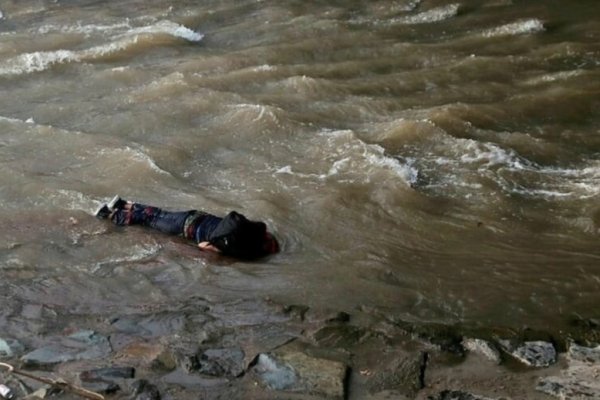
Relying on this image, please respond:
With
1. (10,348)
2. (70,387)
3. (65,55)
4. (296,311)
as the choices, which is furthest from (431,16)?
(70,387)

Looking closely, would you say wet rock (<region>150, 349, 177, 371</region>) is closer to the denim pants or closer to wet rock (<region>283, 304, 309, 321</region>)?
wet rock (<region>283, 304, 309, 321</region>)

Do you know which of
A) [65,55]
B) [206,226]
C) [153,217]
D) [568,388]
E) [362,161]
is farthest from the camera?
[65,55]

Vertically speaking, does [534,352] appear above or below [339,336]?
below

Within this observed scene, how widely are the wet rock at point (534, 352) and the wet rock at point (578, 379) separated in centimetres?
11

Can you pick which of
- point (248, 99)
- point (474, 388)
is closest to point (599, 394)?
point (474, 388)

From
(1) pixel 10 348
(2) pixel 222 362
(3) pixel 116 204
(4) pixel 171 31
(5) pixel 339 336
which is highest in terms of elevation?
(4) pixel 171 31

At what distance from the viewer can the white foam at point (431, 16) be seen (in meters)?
13.2

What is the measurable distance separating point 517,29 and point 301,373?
30.4 feet

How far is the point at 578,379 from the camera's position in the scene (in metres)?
4.62

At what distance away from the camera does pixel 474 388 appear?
455 cm

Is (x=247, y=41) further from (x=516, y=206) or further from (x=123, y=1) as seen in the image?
(x=516, y=206)

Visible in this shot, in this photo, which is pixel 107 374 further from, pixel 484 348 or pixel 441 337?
pixel 484 348

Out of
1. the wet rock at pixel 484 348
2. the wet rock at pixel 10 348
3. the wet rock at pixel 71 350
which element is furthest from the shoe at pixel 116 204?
the wet rock at pixel 484 348

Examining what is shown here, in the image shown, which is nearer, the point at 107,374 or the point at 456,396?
the point at 456,396
